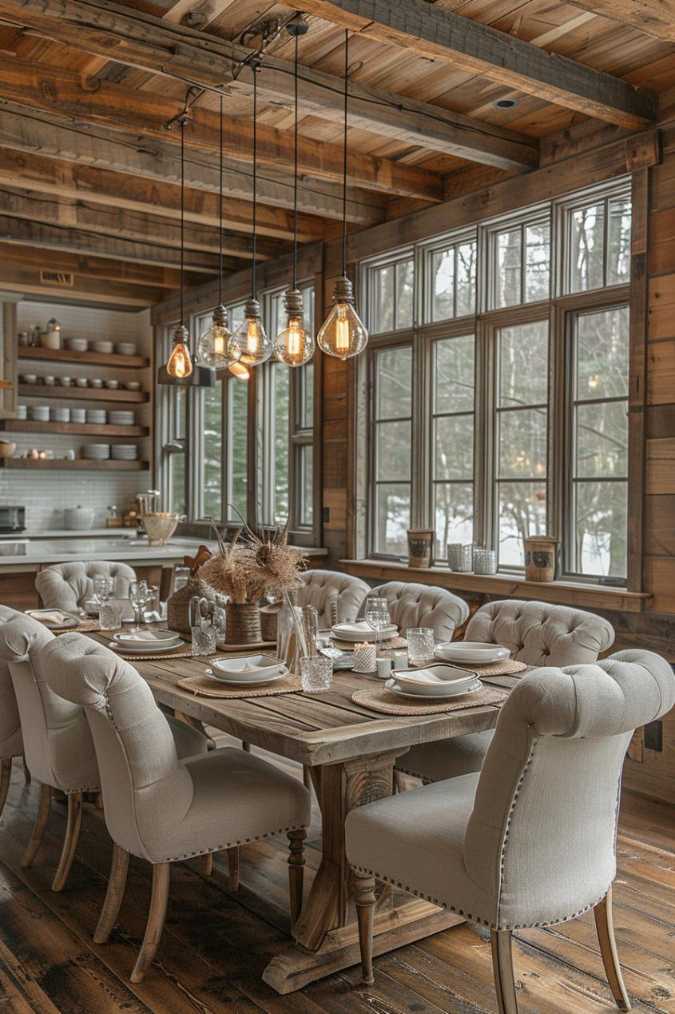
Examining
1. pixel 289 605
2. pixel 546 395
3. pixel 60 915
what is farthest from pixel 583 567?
pixel 60 915

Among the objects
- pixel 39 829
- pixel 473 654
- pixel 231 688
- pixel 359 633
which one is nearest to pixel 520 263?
pixel 359 633

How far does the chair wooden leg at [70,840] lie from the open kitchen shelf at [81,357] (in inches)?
205

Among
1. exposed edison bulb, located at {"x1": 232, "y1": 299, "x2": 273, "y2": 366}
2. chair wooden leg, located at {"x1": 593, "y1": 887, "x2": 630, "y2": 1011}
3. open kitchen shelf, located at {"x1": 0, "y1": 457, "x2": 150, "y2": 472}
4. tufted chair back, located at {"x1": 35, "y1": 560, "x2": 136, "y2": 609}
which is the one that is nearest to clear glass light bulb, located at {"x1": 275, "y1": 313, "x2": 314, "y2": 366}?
exposed edison bulb, located at {"x1": 232, "y1": 299, "x2": 273, "y2": 366}

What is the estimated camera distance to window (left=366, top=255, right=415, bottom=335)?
5.39m

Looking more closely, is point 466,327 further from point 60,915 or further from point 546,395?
point 60,915

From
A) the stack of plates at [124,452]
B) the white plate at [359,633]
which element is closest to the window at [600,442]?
the white plate at [359,633]

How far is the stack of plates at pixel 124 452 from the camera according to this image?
315 inches

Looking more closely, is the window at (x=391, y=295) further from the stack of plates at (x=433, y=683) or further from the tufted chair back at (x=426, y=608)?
the stack of plates at (x=433, y=683)

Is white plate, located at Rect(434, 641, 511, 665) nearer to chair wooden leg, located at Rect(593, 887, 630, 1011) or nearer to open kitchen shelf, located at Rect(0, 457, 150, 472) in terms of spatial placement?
chair wooden leg, located at Rect(593, 887, 630, 1011)

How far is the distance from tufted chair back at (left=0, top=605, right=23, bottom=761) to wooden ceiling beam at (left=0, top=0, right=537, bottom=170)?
2.02 meters

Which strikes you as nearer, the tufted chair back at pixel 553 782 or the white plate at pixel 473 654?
the tufted chair back at pixel 553 782

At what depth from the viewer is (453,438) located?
201 inches

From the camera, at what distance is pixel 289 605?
2.96 m

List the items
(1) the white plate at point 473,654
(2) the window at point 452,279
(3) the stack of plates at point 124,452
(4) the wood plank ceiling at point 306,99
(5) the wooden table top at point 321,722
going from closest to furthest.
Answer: (5) the wooden table top at point 321,722 → (1) the white plate at point 473,654 → (4) the wood plank ceiling at point 306,99 → (2) the window at point 452,279 → (3) the stack of plates at point 124,452
